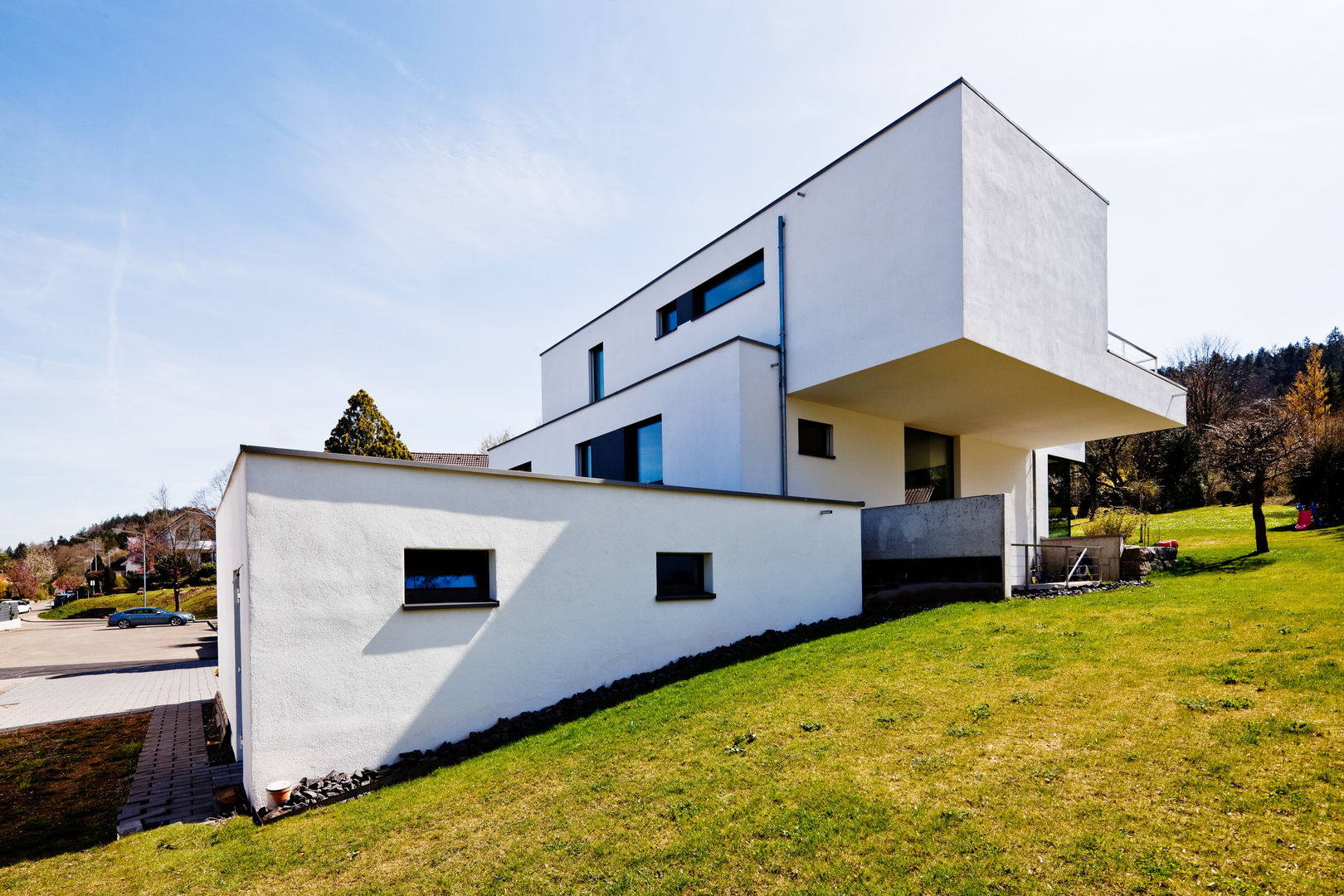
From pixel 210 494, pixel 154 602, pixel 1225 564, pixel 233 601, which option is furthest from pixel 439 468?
pixel 154 602

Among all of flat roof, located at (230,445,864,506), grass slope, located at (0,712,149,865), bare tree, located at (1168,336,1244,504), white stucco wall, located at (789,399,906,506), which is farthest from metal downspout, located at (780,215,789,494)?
bare tree, located at (1168,336,1244,504)

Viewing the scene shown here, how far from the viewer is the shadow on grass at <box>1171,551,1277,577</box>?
47.8ft

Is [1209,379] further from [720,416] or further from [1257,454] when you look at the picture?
[720,416]

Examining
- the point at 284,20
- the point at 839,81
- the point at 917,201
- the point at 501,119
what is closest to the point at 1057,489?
the point at 917,201

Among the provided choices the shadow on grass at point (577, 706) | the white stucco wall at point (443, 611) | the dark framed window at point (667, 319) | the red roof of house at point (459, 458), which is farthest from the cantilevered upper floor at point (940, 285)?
the red roof of house at point (459, 458)

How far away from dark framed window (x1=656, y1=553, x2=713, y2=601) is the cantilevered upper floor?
15.3 feet

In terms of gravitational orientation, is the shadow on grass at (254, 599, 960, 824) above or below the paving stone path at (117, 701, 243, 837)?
above

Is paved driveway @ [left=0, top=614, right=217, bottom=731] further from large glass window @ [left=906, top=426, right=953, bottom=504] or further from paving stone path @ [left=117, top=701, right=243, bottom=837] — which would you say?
large glass window @ [left=906, top=426, right=953, bottom=504]

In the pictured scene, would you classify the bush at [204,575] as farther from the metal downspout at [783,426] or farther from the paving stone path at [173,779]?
the metal downspout at [783,426]

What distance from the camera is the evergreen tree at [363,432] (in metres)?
22.5

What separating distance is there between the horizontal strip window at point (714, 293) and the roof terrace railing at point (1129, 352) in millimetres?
7431

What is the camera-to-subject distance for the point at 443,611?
24.8 ft

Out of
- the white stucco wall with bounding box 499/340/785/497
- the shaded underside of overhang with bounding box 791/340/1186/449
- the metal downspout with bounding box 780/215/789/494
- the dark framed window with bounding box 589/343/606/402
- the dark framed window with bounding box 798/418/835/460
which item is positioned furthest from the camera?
the dark framed window with bounding box 589/343/606/402

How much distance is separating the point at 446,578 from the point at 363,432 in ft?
55.6
